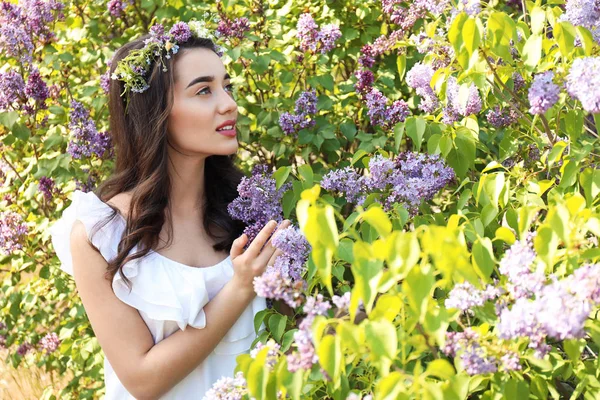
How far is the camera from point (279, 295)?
1.21m

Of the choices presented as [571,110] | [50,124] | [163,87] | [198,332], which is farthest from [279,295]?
[50,124]

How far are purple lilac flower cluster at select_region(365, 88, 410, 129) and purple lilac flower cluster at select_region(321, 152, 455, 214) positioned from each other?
11.2 inches

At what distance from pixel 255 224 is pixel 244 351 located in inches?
16.9

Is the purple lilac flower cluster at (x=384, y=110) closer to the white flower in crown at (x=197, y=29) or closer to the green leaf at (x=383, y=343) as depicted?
the white flower in crown at (x=197, y=29)

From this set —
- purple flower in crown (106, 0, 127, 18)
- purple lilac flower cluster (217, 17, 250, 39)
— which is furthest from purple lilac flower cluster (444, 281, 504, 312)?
purple flower in crown (106, 0, 127, 18)

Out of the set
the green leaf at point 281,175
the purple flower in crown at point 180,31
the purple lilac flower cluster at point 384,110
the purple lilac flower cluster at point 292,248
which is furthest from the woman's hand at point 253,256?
the purple flower in crown at point 180,31

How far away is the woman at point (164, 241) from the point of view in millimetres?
2043

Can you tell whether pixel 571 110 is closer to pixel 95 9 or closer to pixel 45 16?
pixel 45 16

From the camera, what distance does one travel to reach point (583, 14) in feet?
5.03

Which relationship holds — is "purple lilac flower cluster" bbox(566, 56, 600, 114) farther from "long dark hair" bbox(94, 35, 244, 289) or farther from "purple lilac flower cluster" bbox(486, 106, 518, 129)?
"long dark hair" bbox(94, 35, 244, 289)

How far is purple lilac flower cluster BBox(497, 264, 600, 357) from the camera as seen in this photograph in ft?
3.20

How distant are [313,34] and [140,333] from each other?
1.04 metres

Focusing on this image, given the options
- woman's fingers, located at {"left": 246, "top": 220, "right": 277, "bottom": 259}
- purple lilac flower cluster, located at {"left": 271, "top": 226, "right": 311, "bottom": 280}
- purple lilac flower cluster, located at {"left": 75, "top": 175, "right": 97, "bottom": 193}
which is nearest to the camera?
purple lilac flower cluster, located at {"left": 271, "top": 226, "right": 311, "bottom": 280}

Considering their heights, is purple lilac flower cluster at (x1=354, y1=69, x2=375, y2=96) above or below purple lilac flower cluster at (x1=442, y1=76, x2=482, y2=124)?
below
